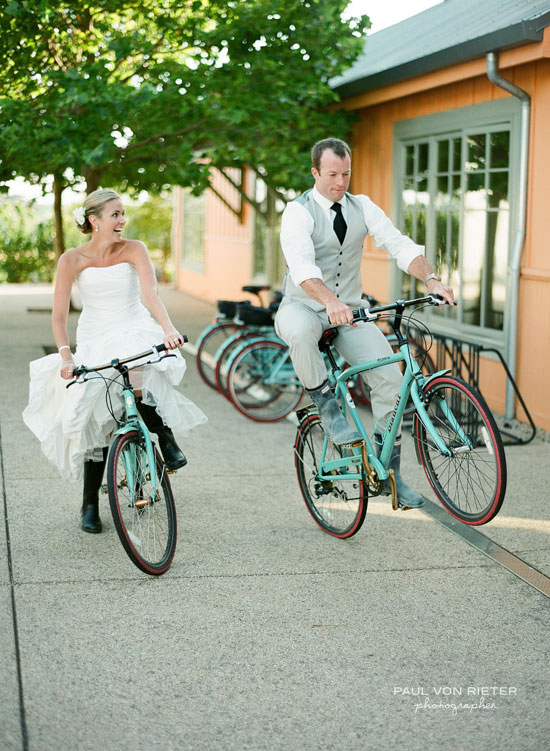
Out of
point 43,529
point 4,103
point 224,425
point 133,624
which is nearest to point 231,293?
point 4,103

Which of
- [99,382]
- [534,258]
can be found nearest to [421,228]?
[534,258]

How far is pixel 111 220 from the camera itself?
5.22 metres

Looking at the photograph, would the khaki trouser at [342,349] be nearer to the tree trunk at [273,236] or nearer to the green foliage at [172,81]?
the green foliage at [172,81]

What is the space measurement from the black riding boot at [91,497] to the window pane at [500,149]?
198 inches

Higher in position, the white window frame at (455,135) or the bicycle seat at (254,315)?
the white window frame at (455,135)

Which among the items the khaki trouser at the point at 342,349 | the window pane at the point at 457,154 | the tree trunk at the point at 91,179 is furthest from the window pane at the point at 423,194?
the khaki trouser at the point at 342,349

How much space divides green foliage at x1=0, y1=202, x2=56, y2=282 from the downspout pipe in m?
18.9

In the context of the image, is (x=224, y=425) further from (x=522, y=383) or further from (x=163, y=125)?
(x=163, y=125)

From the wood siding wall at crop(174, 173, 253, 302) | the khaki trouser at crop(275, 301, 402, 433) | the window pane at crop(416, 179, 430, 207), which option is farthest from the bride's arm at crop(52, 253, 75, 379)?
the wood siding wall at crop(174, 173, 253, 302)

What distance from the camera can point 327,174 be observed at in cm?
503

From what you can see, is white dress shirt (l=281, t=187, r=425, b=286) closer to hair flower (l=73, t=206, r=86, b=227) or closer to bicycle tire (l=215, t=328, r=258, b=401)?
hair flower (l=73, t=206, r=86, b=227)

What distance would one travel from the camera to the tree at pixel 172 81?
10273mm

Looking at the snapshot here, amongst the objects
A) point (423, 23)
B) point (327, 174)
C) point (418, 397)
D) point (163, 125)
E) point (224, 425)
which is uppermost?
point (423, 23)

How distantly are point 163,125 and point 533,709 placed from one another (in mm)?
8876
